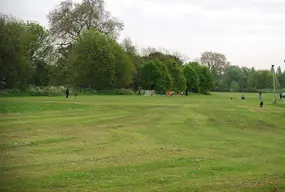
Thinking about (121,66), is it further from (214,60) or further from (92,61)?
(214,60)

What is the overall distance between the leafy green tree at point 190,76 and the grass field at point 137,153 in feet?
316

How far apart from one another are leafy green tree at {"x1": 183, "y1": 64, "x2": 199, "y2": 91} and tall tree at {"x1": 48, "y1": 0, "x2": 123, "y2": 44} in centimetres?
4278

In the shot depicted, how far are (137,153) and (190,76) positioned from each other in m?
115

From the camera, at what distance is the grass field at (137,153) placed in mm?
12281

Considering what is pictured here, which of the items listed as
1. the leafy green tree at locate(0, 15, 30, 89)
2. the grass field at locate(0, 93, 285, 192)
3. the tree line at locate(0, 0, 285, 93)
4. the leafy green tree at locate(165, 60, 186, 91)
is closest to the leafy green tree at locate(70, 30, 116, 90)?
the tree line at locate(0, 0, 285, 93)

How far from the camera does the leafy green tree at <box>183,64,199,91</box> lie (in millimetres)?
132250

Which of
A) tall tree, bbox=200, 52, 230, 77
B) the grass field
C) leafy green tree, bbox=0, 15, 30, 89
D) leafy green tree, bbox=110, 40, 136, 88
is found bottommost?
the grass field

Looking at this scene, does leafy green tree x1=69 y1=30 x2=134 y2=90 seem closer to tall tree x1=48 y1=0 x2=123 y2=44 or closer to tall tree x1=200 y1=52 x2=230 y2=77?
tall tree x1=48 y1=0 x2=123 y2=44

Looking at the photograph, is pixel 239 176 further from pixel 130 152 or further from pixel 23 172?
pixel 23 172

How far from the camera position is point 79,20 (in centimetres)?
9356

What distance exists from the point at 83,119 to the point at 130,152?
14.8 metres

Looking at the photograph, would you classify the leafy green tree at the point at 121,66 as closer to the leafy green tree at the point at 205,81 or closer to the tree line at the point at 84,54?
the tree line at the point at 84,54

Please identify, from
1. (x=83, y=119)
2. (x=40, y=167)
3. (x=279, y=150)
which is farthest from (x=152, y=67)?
(x=40, y=167)

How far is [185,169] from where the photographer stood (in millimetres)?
15688
